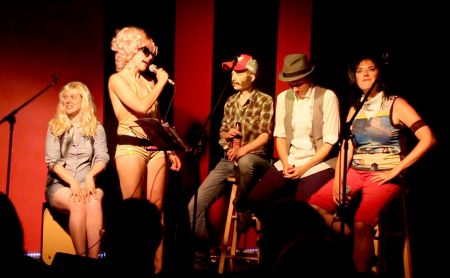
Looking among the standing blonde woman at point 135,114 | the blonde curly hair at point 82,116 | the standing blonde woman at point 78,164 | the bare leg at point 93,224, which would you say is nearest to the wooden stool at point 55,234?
the standing blonde woman at point 78,164

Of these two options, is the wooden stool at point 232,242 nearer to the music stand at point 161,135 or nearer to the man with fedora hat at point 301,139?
the man with fedora hat at point 301,139

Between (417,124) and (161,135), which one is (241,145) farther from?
(417,124)

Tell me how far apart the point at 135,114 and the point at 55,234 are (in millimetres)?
1500

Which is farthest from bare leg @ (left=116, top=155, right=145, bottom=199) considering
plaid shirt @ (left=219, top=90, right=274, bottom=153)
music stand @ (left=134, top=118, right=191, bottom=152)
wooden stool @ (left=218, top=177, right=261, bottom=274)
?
plaid shirt @ (left=219, top=90, right=274, bottom=153)

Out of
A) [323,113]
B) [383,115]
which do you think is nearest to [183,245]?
[323,113]

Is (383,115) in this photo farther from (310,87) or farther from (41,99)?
(41,99)

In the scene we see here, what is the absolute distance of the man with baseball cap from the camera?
4.74m

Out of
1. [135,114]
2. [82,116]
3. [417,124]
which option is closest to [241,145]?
[135,114]

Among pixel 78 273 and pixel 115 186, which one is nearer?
pixel 78 273

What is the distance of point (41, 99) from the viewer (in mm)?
5477

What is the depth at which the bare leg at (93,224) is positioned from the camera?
179 inches

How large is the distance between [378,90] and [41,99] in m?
3.39

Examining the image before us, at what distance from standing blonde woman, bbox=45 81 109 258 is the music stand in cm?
109

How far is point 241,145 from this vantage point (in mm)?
4977
